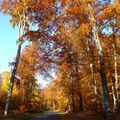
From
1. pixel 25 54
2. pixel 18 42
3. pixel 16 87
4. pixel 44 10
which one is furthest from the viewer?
pixel 16 87

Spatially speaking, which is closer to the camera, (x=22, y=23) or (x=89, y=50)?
(x=22, y=23)

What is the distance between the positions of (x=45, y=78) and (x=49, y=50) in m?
8.38

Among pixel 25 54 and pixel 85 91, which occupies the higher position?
pixel 25 54

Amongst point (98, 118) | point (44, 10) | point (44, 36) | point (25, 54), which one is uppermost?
point (25, 54)

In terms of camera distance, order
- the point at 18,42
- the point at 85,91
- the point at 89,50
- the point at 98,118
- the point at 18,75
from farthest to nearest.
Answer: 1. the point at 18,75
2. the point at 85,91
3. the point at 89,50
4. the point at 18,42
5. the point at 98,118

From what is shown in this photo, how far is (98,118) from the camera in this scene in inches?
790

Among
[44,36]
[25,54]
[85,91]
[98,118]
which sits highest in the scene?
[25,54]

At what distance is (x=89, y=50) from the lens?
28484mm

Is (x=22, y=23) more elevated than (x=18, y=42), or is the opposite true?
(x=22, y=23)

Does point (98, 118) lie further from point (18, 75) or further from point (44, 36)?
point (18, 75)

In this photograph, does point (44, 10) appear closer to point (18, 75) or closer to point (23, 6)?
point (23, 6)

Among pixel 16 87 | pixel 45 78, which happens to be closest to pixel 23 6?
pixel 45 78

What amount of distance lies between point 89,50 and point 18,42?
8.67m

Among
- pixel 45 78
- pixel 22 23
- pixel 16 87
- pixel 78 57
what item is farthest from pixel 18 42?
pixel 16 87
